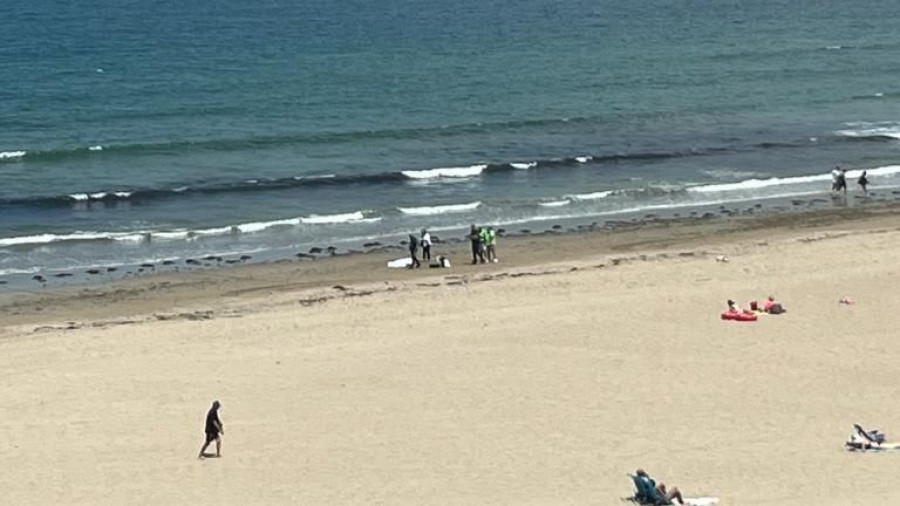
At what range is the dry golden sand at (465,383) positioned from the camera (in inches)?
887

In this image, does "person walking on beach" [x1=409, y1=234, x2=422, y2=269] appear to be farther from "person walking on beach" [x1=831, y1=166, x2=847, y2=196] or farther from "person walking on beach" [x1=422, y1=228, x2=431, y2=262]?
"person walking on beach" [x1=831, y1=166, x2=847, y2=196]

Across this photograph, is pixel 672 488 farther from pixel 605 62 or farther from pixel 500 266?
pixel 605 62

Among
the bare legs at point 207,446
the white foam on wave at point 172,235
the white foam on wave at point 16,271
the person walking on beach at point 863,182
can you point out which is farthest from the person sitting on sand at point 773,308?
the white foam on wave at point 16,271

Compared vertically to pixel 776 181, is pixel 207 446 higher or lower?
lower

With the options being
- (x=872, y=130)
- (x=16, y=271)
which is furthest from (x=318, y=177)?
(x=872, y=130)

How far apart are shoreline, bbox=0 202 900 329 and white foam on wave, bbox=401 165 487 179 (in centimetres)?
732

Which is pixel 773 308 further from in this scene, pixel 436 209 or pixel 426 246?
pixel 436 209

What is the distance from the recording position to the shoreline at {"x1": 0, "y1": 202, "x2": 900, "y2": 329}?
110ft

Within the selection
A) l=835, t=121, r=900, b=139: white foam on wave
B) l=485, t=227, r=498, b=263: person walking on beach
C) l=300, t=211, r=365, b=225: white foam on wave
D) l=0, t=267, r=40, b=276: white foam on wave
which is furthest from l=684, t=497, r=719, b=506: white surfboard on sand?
l=835, t=121, r=900, b=139: white foam on wave

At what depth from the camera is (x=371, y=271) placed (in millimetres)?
36781

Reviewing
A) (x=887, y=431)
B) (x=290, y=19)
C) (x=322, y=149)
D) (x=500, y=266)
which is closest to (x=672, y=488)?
(x=887, y=431)

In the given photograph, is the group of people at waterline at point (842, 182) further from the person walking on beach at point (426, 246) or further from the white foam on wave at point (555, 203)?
the person walking on beach at point (426, 246)

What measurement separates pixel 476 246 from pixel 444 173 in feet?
37.1

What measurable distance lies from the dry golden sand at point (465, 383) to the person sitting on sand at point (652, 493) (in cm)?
43
